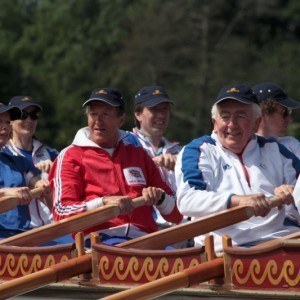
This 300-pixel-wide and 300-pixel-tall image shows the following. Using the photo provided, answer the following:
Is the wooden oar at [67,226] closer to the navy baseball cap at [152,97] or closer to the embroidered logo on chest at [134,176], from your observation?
the embroidered logo on chest at [134,176]

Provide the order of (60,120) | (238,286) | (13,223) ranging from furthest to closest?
(60,120)
(13,223)
(238,286)

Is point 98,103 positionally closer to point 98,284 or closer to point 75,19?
point 98,284

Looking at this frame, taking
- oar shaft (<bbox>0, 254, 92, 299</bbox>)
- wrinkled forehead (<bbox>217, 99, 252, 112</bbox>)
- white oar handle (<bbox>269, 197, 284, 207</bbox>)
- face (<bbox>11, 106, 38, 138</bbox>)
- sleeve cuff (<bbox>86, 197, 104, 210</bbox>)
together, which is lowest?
oar shaft (<bbox>0, 254, 92, 299</bbox>)

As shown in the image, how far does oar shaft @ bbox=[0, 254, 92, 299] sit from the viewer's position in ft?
32.2

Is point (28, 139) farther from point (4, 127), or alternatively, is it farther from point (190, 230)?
point (190, 230)

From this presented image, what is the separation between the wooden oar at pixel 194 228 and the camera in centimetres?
969

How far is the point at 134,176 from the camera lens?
1099 cm

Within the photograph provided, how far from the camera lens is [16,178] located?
11758mm

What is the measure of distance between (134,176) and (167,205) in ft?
1.25

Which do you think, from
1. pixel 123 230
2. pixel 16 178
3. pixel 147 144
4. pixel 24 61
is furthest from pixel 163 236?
pixel 24 61

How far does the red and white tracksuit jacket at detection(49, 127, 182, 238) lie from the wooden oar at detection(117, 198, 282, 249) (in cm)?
51

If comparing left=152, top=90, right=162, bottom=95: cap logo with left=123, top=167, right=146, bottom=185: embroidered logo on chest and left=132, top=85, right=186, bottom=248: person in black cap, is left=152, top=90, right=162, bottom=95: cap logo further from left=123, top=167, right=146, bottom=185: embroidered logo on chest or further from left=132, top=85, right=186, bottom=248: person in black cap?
left=123, top=167, right=146, bottom=185: embroidered logo on chest

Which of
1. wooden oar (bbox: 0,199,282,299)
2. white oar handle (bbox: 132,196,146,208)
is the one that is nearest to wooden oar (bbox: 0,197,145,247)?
white oar handle (bbox: 132,196,146,208)

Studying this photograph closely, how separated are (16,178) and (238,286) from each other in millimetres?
3097
